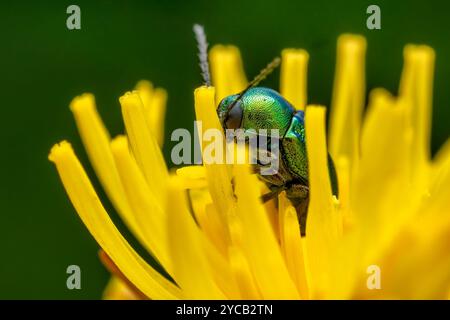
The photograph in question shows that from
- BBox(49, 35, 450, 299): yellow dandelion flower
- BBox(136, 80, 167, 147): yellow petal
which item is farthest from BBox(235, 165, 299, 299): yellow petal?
BBox(136, 80, 167, 147): yellow petal

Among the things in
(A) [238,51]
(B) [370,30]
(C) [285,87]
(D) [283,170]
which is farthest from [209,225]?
(B) [370,30]

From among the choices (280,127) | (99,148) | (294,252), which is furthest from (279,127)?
(99,148)

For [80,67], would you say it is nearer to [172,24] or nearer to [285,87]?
[172,24]

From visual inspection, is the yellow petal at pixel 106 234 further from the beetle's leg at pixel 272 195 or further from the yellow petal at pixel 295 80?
the yellow petal at pixel 295 80

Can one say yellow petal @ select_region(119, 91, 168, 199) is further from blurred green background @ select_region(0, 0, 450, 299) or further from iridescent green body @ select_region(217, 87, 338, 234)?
blurred green background @ select_region(0, 0, 450, 299)

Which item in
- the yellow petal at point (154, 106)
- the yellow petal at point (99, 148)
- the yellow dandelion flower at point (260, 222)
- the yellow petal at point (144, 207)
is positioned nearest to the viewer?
the yellow dandelion flower at point (260, 222)

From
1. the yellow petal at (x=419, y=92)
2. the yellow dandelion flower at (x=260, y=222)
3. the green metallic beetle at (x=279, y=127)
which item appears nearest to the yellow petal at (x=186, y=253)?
the yellow dandelion flower at (x=260, y=222)

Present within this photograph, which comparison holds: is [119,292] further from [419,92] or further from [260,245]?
[419,92]
